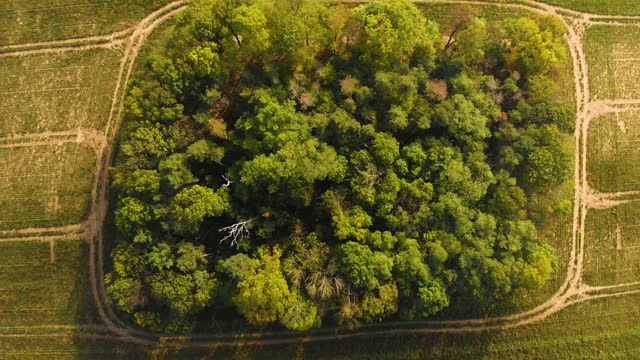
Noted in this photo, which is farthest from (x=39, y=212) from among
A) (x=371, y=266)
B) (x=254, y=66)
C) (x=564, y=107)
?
(x=564, y=107)

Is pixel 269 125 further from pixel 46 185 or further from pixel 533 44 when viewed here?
pixel 533 44

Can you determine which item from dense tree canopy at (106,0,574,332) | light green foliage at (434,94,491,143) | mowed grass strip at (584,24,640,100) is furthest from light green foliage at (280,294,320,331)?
mowed grass strip at (584,24,640,100)

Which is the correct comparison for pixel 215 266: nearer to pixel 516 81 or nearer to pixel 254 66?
pixel 254 66

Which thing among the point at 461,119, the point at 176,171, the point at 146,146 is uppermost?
the point at 461,119

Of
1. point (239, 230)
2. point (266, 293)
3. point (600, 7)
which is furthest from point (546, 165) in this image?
point (239, 230)

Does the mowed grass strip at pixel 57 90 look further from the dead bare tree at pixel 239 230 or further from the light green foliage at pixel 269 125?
the dead bare tree at pixel 239 230

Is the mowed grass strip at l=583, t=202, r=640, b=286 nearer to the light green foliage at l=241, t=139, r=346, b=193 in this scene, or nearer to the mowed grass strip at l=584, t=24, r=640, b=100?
the mowed grass strip at l=584, t=24, r=640, b=100

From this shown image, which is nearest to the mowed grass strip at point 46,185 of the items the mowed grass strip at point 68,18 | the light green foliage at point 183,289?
the mowed grass strip at point 68,18
